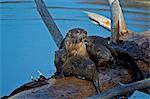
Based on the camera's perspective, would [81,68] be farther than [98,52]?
No

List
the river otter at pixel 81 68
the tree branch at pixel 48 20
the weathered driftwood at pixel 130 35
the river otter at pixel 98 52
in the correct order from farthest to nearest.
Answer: the tree branch at pixel 48 20 < the weathered driftwood at pixel 130 35 < the river otter at pixel 98 52 < the river otter at pixel 81 68

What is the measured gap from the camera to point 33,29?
472cm

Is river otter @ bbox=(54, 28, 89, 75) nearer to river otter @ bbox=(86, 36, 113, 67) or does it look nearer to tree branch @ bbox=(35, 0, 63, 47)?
river otter @ bbox=(86, 36, 113, 67)

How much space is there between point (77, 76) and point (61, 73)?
0.30 ft

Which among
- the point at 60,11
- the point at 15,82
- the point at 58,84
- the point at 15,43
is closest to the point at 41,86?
the point at 58,84

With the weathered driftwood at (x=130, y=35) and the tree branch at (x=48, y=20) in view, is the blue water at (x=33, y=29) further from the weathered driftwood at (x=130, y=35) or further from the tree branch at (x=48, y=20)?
the weathered driftwood at (x=130, y=35)

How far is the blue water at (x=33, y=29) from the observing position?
3574 mm

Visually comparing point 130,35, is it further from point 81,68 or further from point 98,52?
point 81,68

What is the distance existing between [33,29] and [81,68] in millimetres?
2418

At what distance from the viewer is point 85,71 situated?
93.0 inches

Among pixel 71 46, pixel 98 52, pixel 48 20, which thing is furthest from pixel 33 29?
pixel 71 46

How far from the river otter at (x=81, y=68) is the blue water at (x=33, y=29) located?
957mm

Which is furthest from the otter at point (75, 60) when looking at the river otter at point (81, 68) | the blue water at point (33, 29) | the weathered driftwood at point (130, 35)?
the blue water at point (33, 29)

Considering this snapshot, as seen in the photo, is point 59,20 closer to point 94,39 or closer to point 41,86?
point 94,39
